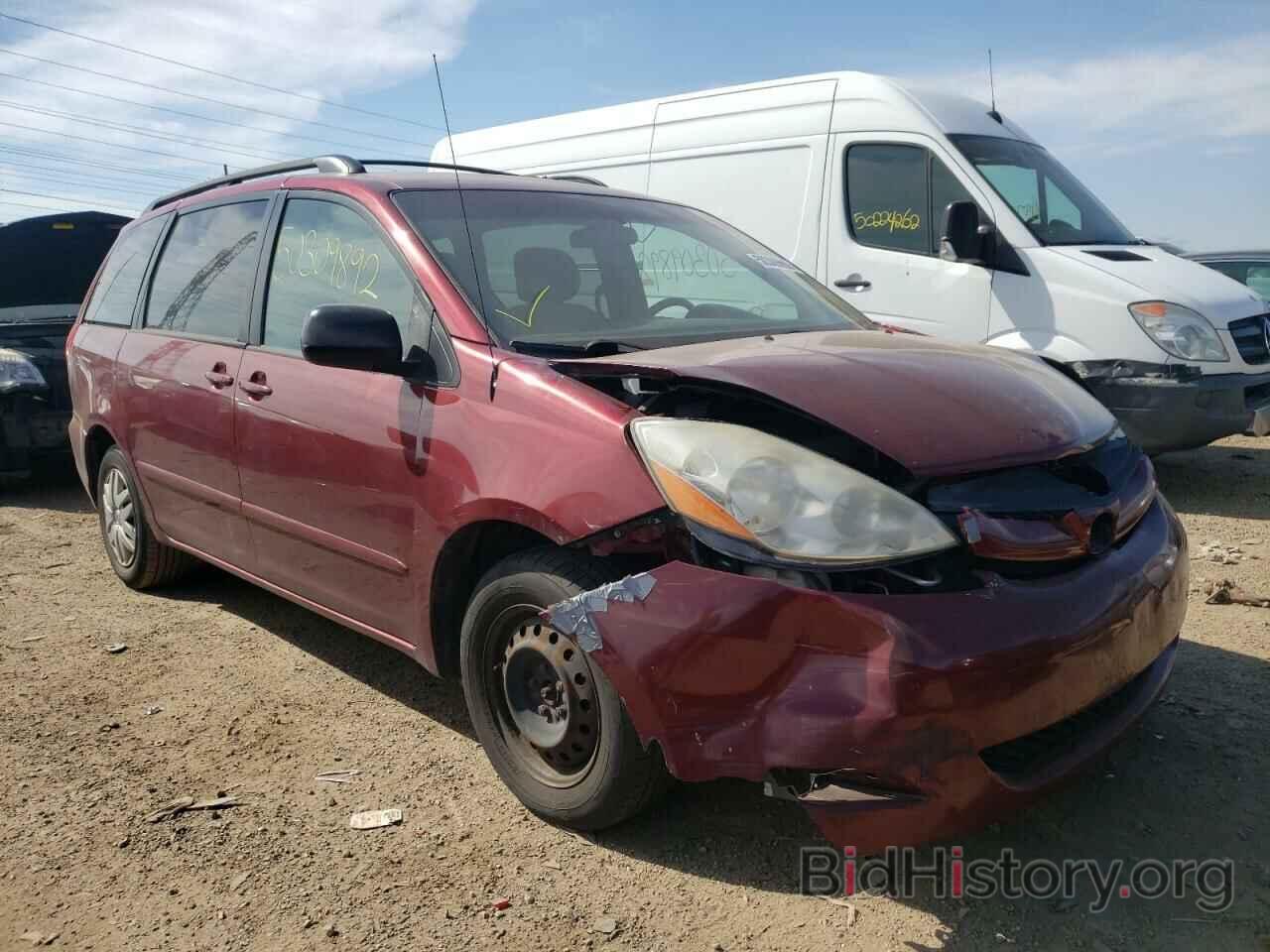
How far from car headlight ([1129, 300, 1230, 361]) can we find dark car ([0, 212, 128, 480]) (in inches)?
256

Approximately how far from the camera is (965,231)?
20.0 ft

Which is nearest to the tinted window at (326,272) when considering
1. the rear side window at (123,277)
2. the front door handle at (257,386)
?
the front door handle at (257,386)

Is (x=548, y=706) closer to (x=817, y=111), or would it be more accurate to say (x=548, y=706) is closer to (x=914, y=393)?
(x=914, y=393)

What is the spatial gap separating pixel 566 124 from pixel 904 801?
7316mm

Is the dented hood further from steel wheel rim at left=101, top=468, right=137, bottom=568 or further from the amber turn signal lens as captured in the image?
steel wheel rim at left=101, top=468, right=137, bottom=568

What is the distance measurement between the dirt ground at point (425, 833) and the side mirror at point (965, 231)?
9.15 feet

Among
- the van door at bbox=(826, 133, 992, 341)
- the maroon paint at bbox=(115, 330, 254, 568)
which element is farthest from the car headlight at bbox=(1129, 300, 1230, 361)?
the maroon paint at bbox=(115, 330, 254, 568)

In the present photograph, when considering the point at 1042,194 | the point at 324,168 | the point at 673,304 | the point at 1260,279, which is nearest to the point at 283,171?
the point at 324,168

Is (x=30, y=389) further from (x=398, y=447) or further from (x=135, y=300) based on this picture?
(x=398, y=447)

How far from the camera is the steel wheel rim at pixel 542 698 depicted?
252 cm

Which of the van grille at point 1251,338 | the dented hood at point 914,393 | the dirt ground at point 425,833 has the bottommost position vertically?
the dirt ground at point 425,833

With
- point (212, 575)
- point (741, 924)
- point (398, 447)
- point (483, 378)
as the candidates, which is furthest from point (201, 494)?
point (741, 924)

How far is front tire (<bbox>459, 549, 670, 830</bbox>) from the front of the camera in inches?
95.5

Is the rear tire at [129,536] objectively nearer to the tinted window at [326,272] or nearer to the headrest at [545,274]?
the tinted window at [326,272]
